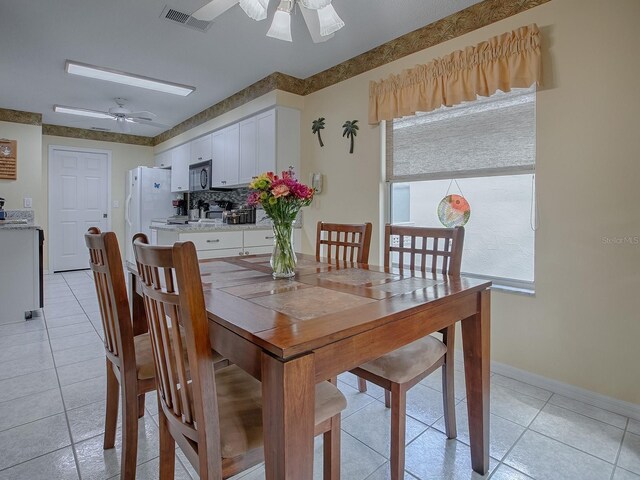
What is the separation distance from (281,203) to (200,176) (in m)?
3.79

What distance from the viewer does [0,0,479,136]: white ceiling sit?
2.54 metres

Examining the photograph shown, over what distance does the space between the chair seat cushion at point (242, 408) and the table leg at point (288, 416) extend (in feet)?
0.50

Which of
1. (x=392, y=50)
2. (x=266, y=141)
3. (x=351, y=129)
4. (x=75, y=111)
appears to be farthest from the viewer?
(x=75, y=111)

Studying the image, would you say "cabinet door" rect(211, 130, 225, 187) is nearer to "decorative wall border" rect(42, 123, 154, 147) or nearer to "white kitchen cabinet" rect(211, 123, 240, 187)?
"white kitchen cabinet" rect(211, 123, 240, 187)

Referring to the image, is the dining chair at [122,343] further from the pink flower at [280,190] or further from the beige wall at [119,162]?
the beige wall at [119,162]

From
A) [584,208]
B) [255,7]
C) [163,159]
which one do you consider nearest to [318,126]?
[255,7]

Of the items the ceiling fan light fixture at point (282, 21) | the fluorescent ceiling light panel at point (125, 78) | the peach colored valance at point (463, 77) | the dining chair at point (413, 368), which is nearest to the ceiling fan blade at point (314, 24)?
the ceiling fan light fixture at point (282, 21)

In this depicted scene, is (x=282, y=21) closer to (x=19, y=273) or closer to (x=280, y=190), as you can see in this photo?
(x=280, y=190)

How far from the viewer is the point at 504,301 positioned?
7.84 ft

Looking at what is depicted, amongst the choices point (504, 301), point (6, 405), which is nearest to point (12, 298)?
point (6, 405)

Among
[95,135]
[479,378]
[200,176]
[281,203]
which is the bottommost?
[479,378]

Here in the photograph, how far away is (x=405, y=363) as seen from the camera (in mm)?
1413

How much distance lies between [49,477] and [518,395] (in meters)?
2.35

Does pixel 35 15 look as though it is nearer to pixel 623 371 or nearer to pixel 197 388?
pixel 197 388
